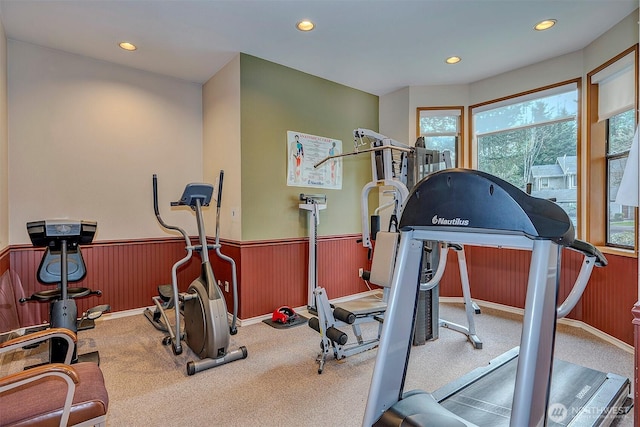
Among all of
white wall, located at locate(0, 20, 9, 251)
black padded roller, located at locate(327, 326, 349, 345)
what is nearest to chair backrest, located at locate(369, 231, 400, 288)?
black padded roller, located at locate(327, 326, 349, 345)

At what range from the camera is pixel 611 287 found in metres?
3.10

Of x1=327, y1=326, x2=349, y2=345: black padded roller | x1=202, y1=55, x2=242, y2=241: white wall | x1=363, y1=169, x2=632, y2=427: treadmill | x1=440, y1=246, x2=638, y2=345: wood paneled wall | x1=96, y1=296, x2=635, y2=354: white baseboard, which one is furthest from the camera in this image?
x1=202, y1=55, x2=242, y2=241: white wall

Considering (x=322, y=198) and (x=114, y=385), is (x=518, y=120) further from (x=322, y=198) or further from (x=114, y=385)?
(x=114, y=385)

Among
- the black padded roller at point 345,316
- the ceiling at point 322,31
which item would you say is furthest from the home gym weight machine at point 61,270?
the black padded roller at point 345,316

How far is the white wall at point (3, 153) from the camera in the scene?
298 cm

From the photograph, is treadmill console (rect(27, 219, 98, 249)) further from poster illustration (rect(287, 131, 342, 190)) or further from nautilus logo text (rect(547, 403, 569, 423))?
nautilus logo text (rect(547, 403, 569, 423))

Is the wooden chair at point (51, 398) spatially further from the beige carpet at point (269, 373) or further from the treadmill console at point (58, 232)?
the treadmill console at point (58, 232)

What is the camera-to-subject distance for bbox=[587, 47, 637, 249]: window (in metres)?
3.03

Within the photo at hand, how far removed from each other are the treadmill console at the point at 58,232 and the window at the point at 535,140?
4.33 metres

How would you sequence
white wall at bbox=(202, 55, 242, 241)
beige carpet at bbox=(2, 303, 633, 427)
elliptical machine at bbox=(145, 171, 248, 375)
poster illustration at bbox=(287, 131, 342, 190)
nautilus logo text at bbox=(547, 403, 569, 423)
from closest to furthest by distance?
nautilus logo text at bbox=(547, 403, 569, 423) < beige carpet at bbox=(2, 303, 633, 427) < elliptical machine at bbox=(145, 171, 248, 375) < white wall at bbox=(202, 55, 242, 241) < poster illustration at bbox=(287, 131, 342, 190)

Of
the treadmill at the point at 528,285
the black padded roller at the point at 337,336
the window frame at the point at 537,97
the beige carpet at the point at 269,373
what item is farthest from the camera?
the window frame at the point at 537,97

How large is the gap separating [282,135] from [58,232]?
7.95ft

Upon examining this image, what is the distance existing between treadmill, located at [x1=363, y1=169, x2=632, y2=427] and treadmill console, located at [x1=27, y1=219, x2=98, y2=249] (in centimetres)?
271

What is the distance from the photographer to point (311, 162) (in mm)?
4277
